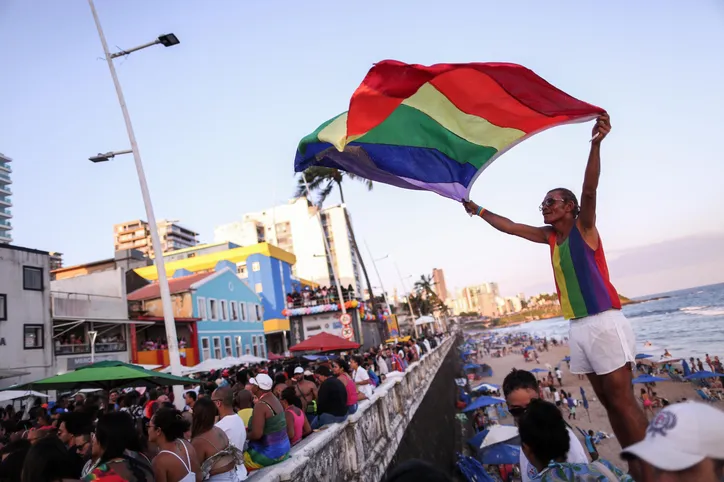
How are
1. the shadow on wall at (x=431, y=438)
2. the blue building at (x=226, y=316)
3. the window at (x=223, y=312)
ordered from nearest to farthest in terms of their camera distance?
the shadow on wall at (x=431, y=438)
the blue building at (x=226, y=316)
the window at (x=223, y=312)

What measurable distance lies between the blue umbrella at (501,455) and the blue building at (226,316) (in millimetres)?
23251

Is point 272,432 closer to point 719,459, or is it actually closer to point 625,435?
point 625,435

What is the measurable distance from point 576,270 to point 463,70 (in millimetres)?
1912

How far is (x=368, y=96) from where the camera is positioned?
165 inches

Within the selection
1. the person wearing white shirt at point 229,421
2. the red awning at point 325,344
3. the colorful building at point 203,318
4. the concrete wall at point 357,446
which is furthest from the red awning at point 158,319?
the person wearing white shirt at point 229,421

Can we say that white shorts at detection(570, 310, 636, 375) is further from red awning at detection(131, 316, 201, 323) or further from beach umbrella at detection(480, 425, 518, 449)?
red awning at detection(131, 316, 201, 323)

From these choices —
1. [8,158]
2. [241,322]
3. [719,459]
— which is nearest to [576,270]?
[719,459]

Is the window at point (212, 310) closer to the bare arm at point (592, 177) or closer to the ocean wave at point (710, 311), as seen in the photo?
the bare arm at point (592, 177)

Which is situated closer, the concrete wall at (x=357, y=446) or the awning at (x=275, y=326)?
the concrete wall at (x=357, y=446)

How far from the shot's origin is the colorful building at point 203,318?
27.2 metres

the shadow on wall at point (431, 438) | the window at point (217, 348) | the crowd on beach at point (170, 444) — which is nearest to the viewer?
the crowd on beach at point (170, 444)

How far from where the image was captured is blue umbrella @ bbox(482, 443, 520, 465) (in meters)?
8.91

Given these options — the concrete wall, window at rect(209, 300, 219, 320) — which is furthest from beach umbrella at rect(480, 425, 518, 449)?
window at rect(209, 300, 219, 320)

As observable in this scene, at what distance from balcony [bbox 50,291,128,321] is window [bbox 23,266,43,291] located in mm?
816
